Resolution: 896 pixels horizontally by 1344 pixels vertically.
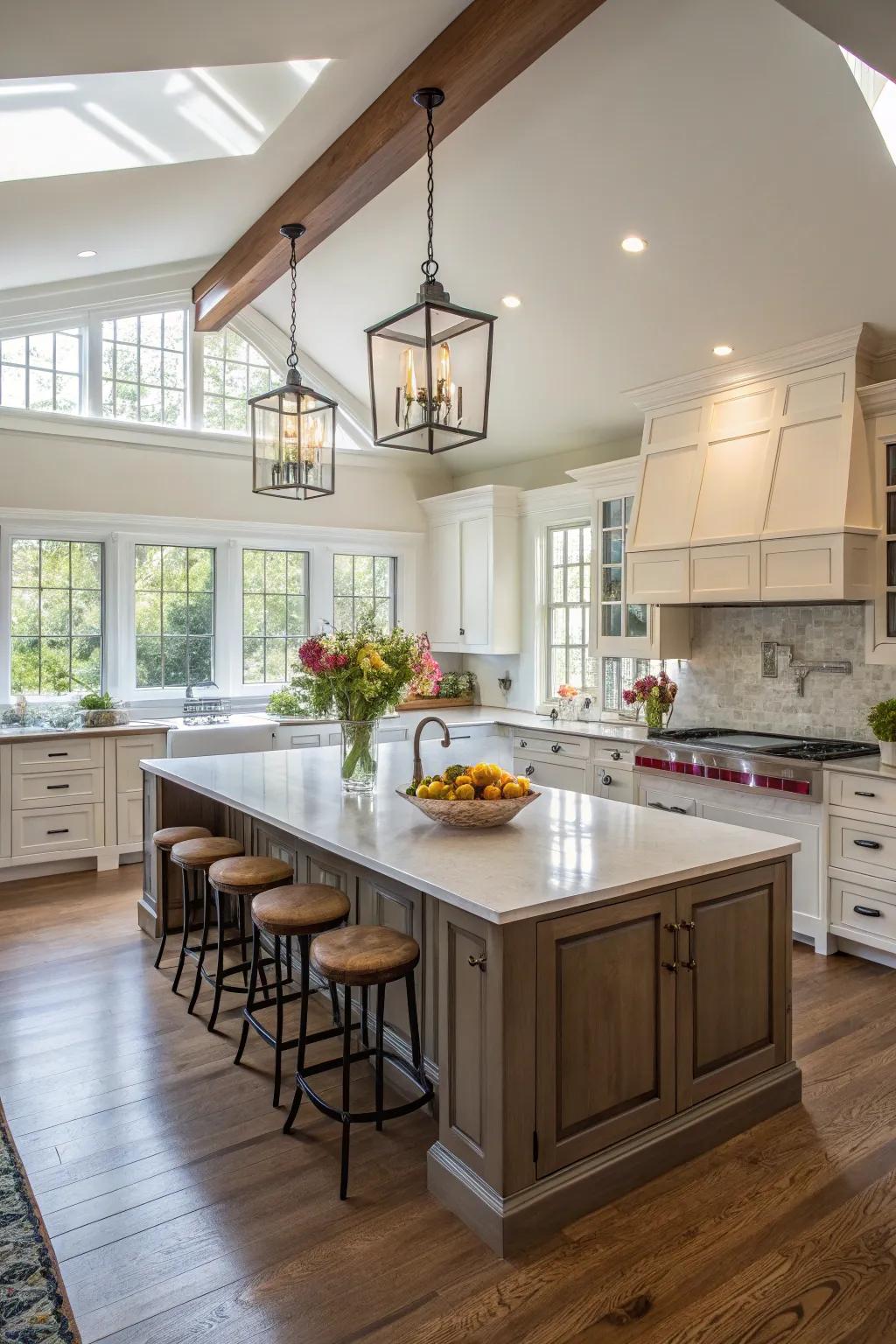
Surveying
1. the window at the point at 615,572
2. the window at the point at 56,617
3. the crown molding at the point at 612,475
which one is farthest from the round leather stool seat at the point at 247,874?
the crown molding at the point at 612,475

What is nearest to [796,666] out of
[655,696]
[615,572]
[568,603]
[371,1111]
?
[655,696]

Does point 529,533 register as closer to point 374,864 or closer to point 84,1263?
point 374,864

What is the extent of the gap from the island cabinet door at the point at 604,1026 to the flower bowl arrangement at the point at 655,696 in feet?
10.4

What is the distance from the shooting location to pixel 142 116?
3531 mm

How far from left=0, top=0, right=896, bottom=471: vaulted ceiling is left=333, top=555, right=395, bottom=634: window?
2.06 meters

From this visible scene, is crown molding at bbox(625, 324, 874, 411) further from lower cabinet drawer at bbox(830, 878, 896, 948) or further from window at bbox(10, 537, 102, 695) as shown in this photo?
window at bbox(10, 537, 102, 695)

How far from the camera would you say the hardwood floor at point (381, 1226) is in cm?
189

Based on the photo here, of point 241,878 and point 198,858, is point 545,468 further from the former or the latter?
point 241,878

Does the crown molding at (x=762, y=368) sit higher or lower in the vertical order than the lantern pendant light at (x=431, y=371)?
higher

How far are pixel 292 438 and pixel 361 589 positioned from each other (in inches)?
141

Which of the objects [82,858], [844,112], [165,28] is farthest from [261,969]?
[844,112]

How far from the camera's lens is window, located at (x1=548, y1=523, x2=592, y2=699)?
21.1ft

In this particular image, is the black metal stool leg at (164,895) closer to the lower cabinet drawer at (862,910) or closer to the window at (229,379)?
the lower cabinet drawer at (862,910)

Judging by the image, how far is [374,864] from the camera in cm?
242
